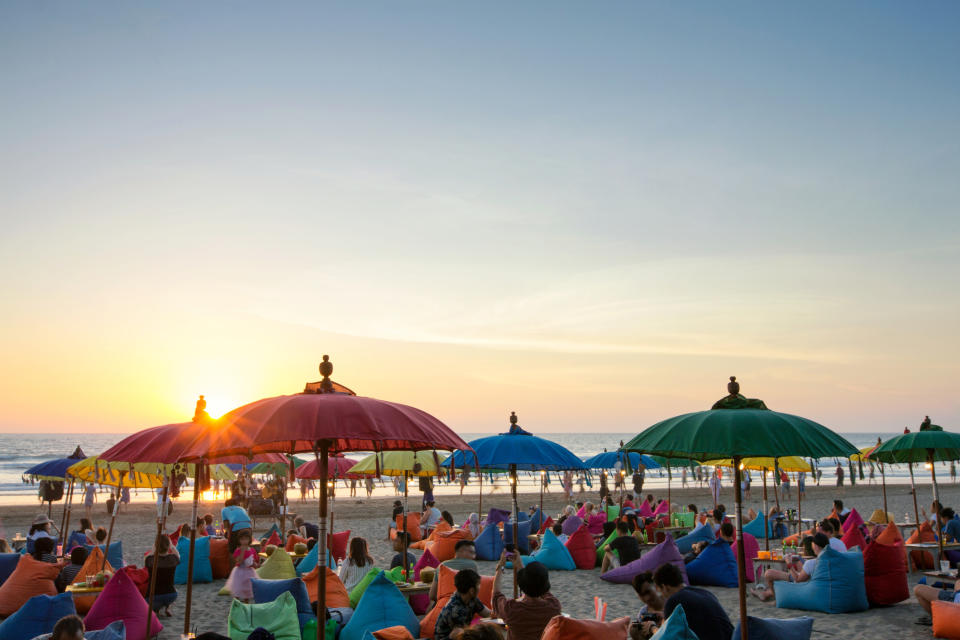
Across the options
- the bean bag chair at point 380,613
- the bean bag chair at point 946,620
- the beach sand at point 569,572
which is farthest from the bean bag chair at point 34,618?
the bean bag chair at point 946,620

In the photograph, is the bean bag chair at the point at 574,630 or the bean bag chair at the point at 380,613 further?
the bean bag chair at the point at 380,613

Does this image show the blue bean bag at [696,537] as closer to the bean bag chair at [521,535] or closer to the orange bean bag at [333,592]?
the bean bag chair at [521,535]

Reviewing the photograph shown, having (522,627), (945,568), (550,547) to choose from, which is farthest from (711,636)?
(550,547)

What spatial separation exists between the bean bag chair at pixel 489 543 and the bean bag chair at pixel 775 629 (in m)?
9.55

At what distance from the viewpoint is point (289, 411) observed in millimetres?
4656

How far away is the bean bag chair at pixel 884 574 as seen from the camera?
10.8 m

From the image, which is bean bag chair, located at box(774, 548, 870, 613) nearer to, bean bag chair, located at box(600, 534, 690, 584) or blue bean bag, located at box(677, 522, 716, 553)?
bean bag chair, located at box(600, 534, 690, 584)

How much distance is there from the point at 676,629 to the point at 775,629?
1.74 m

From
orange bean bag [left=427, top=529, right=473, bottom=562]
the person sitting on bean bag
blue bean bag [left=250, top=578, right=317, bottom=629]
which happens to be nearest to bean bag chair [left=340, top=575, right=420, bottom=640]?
blue bean bag [left=250, top=578, right=317, bottom=629]

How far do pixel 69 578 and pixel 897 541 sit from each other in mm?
13531

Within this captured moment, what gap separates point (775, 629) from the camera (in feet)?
22.6

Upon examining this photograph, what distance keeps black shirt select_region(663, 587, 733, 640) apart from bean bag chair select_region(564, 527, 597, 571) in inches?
346

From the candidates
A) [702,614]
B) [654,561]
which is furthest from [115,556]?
[702,614]

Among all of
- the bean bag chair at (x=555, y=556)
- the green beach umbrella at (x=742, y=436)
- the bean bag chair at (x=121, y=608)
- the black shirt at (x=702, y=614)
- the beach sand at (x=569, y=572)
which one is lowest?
the beach sand at (x=569, y=572)
